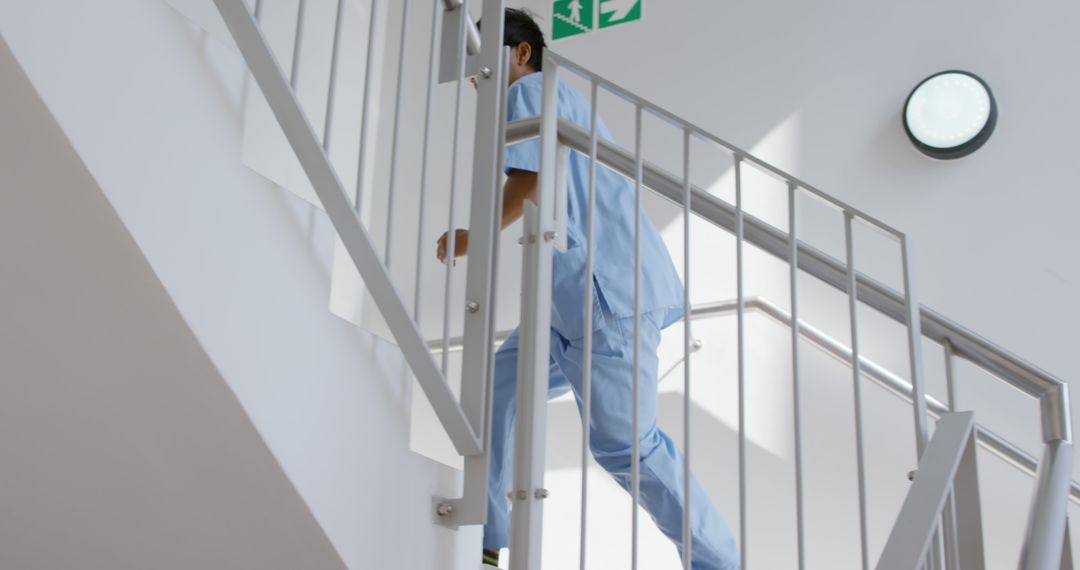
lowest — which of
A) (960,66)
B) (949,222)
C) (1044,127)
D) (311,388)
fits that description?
(311,388)

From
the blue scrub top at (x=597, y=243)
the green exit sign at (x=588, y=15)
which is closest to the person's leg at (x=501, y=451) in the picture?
the blue scrub top at (x=597, y=243)

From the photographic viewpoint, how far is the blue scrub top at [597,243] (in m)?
1.85

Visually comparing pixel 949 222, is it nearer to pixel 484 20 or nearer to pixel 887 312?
pixel 887 312

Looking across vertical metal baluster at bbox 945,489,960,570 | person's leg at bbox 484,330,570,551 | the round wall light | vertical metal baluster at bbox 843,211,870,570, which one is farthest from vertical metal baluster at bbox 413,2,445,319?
the round wall light

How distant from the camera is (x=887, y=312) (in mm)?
1617

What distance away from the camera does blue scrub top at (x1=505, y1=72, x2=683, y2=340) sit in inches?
72.8

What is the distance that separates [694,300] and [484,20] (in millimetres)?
1394

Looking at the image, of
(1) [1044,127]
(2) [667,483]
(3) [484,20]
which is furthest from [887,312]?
(1) [1044,127]

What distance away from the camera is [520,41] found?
2.14 metres

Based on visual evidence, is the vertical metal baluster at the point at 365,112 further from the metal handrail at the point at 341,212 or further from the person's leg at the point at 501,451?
the person's leg at the point at 501,451

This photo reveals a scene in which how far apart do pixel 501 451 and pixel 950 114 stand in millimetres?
1609

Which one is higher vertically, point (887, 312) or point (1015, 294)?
point (1015, 294)

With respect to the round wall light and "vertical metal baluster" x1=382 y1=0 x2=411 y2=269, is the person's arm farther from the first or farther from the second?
the round wall light

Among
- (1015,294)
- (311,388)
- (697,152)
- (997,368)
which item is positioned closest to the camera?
(311,388)
